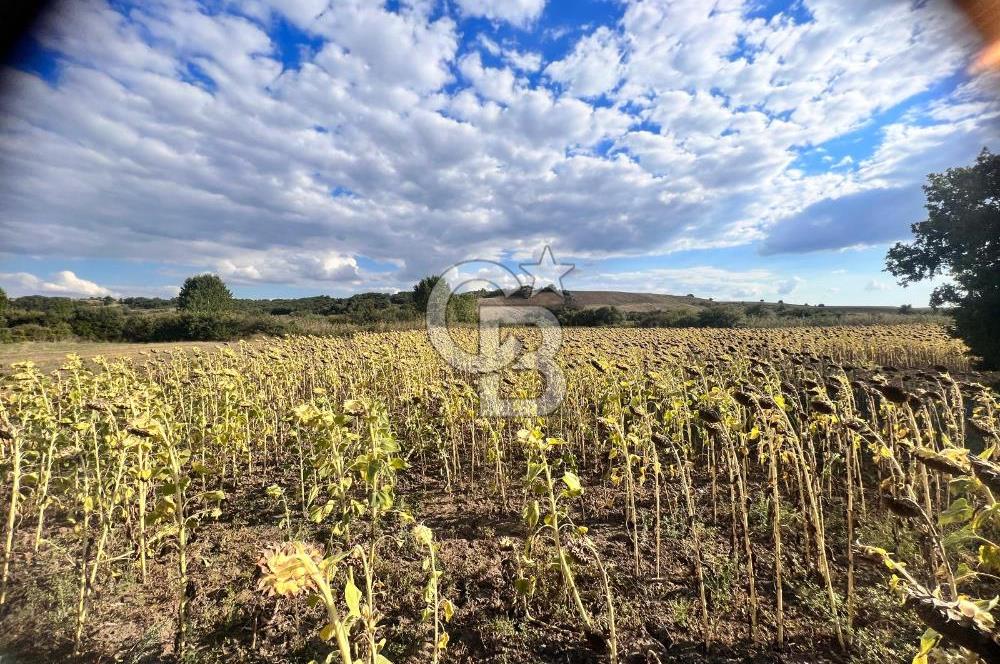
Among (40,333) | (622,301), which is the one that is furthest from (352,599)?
(622,301)

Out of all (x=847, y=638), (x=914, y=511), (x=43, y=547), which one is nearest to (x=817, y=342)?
(x=847, y=638)

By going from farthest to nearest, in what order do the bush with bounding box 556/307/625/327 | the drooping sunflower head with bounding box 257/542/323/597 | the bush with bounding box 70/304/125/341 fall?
1. the bush with bounding box 556/307/625/327
2. the bush with bounding box 70/304/125/341
3. the drooping sunflower head with bounding box 257/542/323/597

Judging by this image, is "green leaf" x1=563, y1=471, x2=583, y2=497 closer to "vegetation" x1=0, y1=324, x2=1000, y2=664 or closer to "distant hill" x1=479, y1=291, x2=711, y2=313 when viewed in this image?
"vegetation" x1=0, y1=324, x2=1000, y2=664

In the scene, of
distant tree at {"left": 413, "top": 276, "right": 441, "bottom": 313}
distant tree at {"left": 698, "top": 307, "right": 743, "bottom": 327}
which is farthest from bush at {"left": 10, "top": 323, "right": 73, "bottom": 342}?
distant tree at {"left": 698, "top": 307, "right": 743, "bottom": 327}

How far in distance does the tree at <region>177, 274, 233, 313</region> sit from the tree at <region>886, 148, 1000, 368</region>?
6476 centimetres

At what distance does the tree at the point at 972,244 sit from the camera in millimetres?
10227

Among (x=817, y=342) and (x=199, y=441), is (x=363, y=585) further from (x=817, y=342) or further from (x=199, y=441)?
(x=817, y=342)

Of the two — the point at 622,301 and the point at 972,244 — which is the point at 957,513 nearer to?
the point at 972,244

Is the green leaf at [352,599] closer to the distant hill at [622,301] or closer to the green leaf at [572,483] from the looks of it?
the green leaf at [572,483]

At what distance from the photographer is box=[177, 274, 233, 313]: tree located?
5547cm

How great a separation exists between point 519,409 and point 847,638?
3783 mm

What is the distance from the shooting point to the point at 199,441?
4547 millimetres

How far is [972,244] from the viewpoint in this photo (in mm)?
10664

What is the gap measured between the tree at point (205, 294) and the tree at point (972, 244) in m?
64.8
